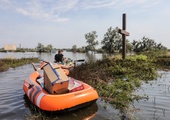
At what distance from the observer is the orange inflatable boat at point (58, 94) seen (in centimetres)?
668

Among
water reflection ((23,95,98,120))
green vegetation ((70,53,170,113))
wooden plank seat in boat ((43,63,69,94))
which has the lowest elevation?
water reflection ((23,95,98,120))

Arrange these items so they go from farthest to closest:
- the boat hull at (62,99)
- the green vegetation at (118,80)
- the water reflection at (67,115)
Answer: the green vegetation at (118,80) → the water reflection at (67,115) → the boat hull at (62,99)

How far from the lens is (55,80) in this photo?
276 inches

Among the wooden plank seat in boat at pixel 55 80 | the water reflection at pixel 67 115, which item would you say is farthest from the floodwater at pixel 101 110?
the wooden plank seat in boat at pixel 55 80

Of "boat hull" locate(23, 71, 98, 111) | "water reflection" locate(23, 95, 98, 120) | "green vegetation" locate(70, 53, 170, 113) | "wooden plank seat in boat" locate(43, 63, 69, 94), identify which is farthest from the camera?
"green vegetation" locate(70, 53, 170, 113)

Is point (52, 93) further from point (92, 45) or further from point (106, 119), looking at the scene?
point (92, 45)

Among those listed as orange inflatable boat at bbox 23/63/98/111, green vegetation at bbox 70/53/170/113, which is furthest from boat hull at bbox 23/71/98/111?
green vegetation at bbox 70/53/170/113

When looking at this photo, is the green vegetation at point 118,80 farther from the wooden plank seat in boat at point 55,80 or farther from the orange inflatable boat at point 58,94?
the wooden plank seat in boat at point 55,80

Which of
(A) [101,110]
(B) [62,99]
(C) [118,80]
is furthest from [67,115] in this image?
(C) [118,80]

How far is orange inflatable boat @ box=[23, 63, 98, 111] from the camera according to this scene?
263 inches

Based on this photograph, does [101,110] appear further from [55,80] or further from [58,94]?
[55,80]

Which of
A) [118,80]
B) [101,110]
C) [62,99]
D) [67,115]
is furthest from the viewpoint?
[118,80]

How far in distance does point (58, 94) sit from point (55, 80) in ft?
1.63

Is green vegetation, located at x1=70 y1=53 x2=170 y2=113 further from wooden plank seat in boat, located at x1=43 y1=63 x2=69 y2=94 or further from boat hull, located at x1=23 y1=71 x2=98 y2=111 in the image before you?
wooden plank seat in boat, located at x1=43 y1=63 x2=69 y2=94
